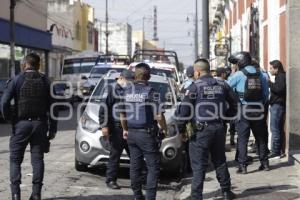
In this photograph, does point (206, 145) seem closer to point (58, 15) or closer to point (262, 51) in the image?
point (262, 51)

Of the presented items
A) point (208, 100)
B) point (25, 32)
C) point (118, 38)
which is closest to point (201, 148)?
point (208, 100)

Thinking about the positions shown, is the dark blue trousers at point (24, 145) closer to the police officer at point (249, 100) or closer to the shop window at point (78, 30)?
the police officer at point (249, 100)

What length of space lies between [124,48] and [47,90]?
10192 cm

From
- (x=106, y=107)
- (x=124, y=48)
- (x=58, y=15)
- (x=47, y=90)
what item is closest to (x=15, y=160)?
(x=47, y=90)

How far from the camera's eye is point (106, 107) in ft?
29.9

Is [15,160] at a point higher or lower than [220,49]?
lower

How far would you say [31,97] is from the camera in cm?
788

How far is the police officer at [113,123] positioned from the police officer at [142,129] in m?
1.00

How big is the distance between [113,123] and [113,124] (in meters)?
0.02

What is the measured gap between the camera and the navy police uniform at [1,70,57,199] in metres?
7.85

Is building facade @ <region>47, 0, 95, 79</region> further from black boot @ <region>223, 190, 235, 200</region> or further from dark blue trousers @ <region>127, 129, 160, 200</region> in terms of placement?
dark blue trousers @ <region>127, 129, 160, 200</region>

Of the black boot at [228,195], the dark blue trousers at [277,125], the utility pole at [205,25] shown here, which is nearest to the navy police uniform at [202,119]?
the black boot at [228,195]

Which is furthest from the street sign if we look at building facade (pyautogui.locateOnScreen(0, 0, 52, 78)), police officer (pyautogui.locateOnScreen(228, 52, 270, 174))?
police officer (pyautogui.locateOnScreen(228, 52, 270, 174))

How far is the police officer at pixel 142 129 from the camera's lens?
783cm
